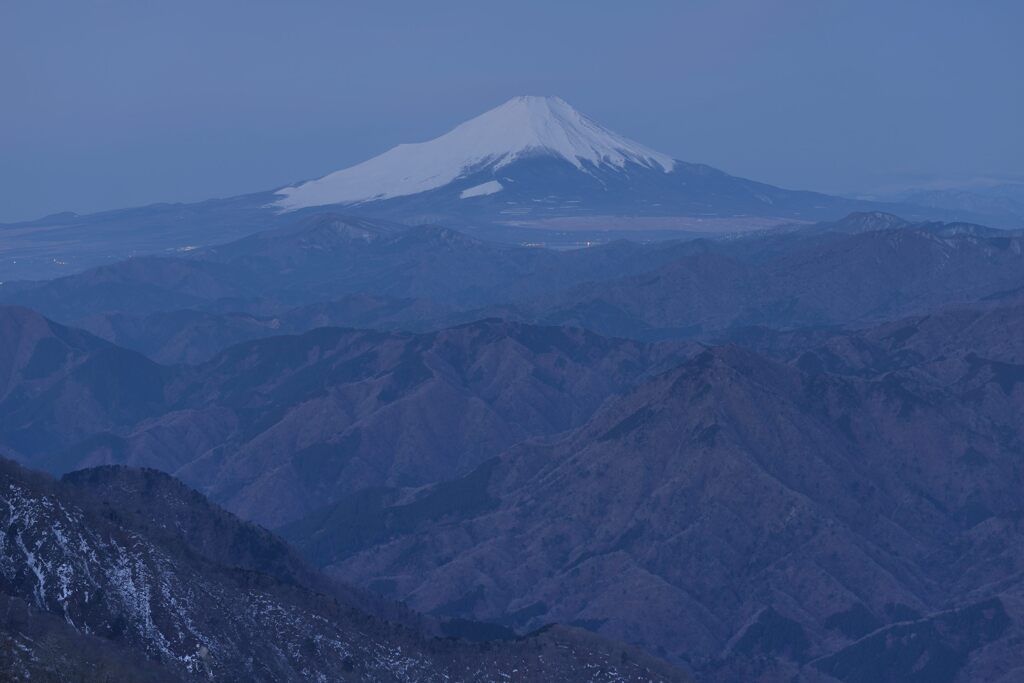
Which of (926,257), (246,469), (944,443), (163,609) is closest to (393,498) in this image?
(246,469)

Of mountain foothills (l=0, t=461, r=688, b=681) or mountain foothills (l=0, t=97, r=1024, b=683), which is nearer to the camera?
mountain foothills (l=0, t=461, r=688, b=681)

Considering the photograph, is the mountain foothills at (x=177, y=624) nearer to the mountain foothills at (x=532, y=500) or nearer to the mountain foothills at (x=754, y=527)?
the mountain foothills at (x=532, y=500)

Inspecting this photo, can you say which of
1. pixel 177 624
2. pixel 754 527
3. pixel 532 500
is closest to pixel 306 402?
pixel 532 500

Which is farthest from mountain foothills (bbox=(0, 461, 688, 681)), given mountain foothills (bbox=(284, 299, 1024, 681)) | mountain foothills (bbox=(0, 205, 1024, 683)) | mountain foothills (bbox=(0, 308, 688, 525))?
mountain foothills (bbox=(0, 308, 688, 525))

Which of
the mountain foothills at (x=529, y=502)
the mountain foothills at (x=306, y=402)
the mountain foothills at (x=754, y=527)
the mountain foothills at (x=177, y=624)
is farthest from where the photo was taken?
the mountain foothills at (x=306, y=402)

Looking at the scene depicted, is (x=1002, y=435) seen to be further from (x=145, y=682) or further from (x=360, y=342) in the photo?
(x=145, y=682)

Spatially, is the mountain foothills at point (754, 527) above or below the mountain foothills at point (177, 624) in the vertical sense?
below

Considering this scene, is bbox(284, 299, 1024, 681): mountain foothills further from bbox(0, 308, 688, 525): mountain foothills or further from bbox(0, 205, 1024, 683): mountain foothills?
bbox(0, 308, 688, 525): mountain foothills

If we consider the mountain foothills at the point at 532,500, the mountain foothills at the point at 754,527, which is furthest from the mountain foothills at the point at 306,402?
the mountain foothills at the point at 754,527
